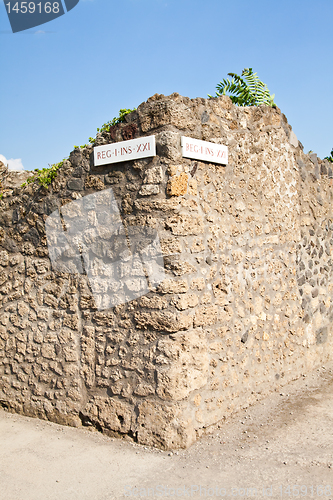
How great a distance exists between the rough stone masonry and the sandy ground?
167 millimetres

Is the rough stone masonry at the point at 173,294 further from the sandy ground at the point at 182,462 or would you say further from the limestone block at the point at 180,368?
the sandy ground at the point at 182,462

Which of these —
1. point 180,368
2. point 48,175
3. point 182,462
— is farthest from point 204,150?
point 182,462

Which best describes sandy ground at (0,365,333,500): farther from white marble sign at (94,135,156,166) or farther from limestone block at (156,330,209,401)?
white marble sign at (94,135,156,166)

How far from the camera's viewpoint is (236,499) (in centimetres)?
300

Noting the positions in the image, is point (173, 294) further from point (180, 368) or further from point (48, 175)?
point (48, 175)

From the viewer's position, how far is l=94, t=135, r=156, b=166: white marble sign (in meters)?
3.79

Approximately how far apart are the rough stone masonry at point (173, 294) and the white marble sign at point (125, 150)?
7 centimetres

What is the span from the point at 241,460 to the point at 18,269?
301cm

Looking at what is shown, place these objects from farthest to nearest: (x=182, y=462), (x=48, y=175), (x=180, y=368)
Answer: (x=48, y=175), (x=180, y=368), (x=182, y=462)

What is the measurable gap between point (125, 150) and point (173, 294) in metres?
1.37

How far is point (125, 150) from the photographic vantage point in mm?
3920

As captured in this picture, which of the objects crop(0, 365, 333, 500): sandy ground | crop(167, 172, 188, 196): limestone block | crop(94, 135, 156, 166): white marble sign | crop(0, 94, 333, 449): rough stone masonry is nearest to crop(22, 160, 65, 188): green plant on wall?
crop(0, 94, 333, 449): rough stone masonry

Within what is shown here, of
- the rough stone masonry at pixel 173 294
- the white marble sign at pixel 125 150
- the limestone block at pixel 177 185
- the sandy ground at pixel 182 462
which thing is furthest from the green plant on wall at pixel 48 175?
the sandy ground at pixel 182 462

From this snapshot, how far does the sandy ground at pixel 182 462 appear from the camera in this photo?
3.14 metres
